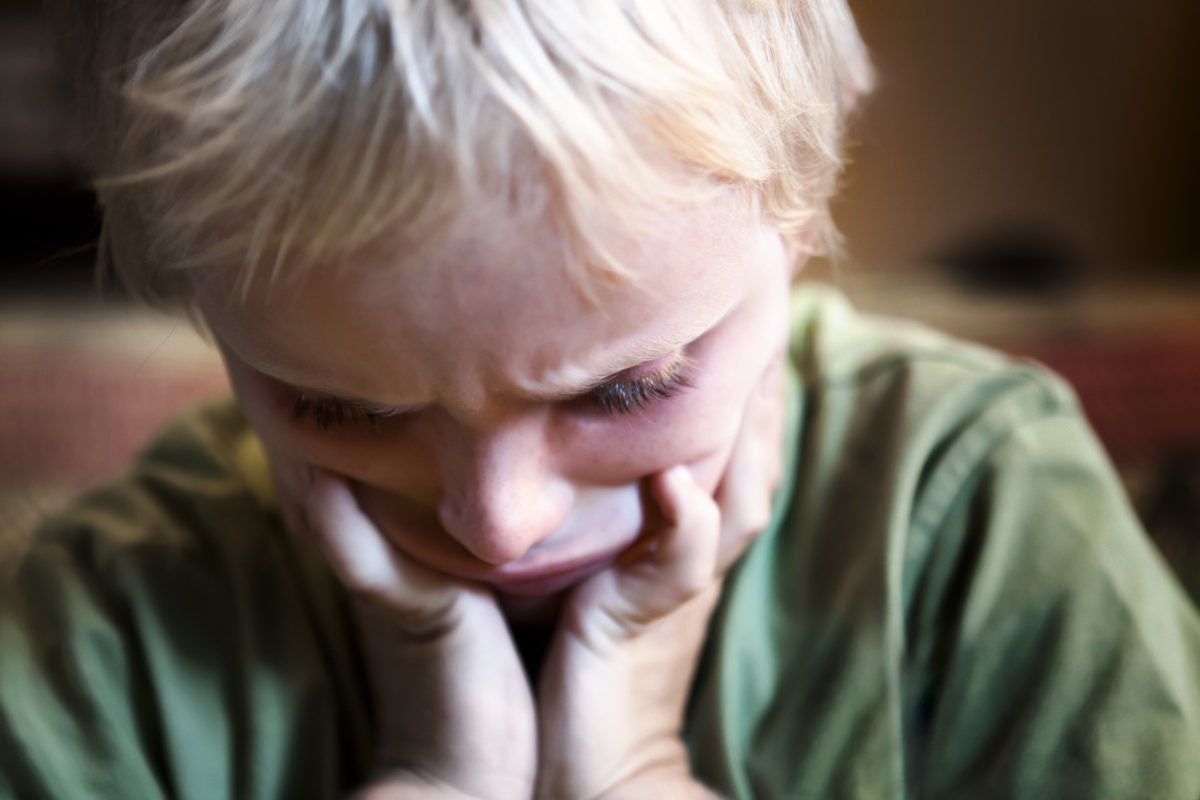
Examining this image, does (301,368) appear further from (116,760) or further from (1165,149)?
(1165,149)

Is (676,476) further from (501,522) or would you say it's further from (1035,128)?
(1035,128)

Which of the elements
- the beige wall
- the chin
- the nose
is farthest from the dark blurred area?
the nose

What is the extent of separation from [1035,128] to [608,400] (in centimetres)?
151

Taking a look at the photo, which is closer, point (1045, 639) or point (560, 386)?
point (560, 386)

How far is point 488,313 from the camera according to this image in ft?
1.21

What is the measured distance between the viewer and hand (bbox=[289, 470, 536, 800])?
52 centimetres

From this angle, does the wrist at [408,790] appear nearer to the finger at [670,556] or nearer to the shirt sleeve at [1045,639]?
the finger at [670,556]

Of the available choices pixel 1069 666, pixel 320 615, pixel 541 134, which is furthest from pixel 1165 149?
pixel 541 134

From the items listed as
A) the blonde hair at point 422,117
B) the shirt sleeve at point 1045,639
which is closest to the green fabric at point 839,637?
the shirt sleeve at point 1045,639

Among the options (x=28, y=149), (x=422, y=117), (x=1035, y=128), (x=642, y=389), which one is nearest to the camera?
(x=422, y=117)

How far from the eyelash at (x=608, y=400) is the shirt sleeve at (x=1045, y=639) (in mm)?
196

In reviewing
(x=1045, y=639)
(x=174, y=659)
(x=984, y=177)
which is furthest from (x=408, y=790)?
(x=984, y=177)

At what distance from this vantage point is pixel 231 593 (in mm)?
617

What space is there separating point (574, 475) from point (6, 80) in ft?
5.84
